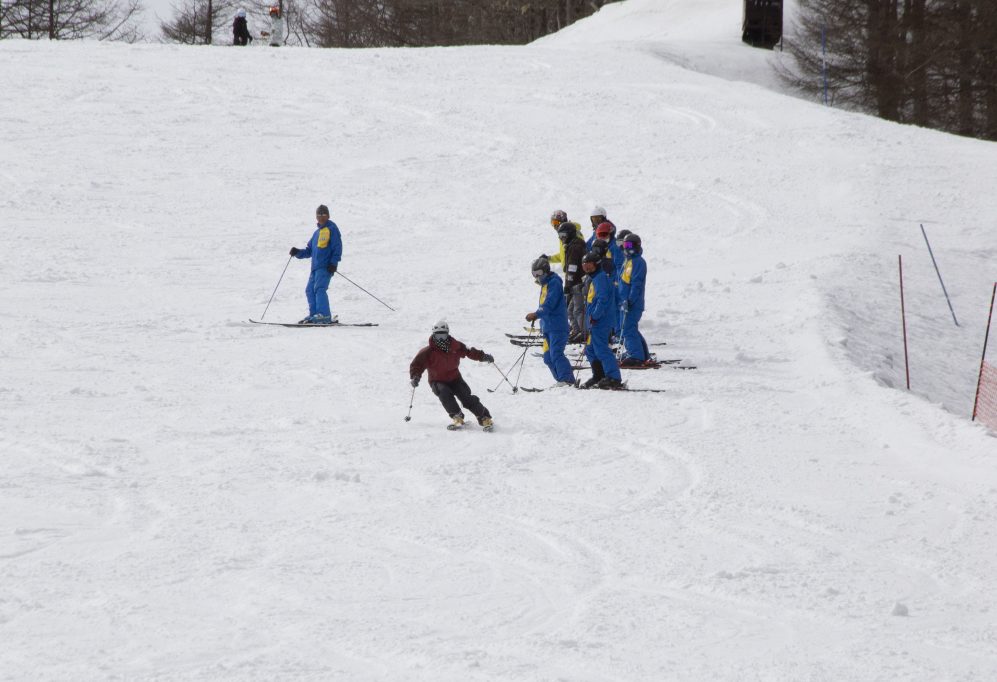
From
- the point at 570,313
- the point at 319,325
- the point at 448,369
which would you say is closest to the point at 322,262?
the point at 319,325

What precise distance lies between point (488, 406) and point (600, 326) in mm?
1418

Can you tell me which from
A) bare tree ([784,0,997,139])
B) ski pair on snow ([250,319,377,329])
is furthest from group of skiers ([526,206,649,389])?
bare tree ([784,0,997,139])

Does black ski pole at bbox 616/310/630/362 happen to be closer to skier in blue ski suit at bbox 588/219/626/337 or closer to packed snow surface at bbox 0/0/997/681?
skier in blue ski suit at bbox 588/219/626/337

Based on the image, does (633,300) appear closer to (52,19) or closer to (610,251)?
(610,251)

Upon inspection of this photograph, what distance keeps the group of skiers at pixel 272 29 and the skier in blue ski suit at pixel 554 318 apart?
2523cm

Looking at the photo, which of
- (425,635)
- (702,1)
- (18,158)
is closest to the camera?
(425,635)

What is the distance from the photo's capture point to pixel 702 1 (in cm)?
3844

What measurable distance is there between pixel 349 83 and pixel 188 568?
24090 millimetres

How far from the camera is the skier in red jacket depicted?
31.3 ft

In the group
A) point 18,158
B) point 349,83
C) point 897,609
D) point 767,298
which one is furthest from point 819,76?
point 897,609

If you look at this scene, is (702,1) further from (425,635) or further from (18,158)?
(425,635)

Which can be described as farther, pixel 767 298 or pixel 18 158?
pixel 18 158

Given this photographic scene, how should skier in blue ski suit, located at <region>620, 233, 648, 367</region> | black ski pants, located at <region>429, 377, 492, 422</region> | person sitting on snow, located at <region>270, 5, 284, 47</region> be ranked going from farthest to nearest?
person sitting on snow, located at <region>270, 5, 284, 47</region> < skier in blue ski suit, located at <region>620, 233, 648, 367</region> < black ski pants, located at <region>429, 377, 492, 422</region>

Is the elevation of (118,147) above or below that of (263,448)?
above
